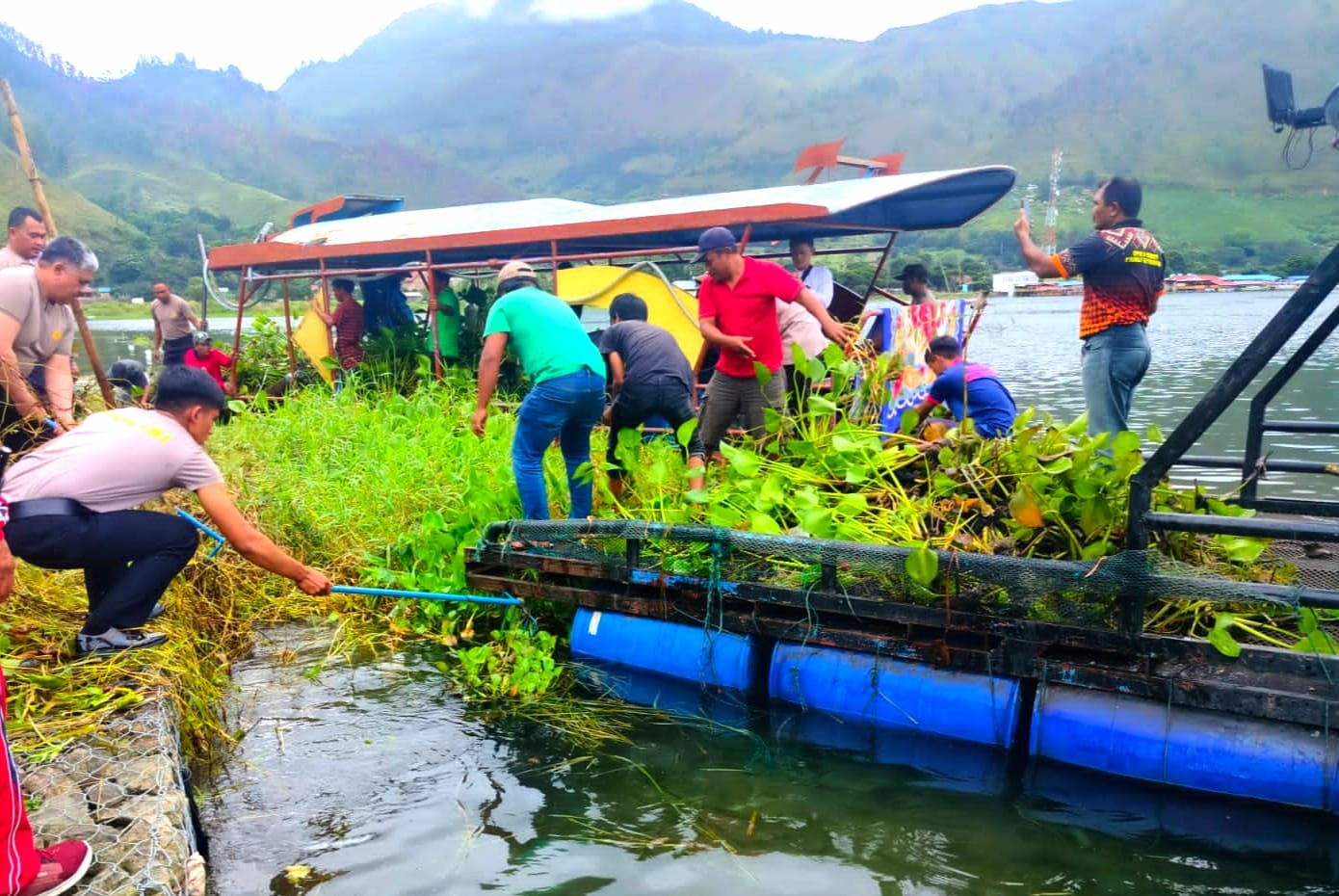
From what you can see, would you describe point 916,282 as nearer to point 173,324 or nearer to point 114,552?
point 114,552

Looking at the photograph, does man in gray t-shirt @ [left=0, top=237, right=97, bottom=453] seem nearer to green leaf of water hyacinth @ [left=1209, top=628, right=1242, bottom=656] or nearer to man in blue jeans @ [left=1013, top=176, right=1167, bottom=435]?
man in blue jeans @ [left=1013, top=176, right=1167, bottom=435]

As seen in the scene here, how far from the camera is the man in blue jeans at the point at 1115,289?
521 cm

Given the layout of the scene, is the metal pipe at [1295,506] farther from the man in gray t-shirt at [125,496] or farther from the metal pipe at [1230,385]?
the man in gray t-shirt at [125,496]

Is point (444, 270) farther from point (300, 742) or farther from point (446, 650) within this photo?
point (300, 742)

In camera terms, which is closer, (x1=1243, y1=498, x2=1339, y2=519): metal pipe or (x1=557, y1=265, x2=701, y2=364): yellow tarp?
(x1=1243, y1=498, x2=1339, y2=519): metal pipe

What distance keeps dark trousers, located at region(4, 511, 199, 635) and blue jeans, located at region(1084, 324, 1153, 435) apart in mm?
4720

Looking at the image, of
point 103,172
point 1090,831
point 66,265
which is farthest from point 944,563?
point 103,172

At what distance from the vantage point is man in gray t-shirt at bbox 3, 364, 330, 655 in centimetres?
358

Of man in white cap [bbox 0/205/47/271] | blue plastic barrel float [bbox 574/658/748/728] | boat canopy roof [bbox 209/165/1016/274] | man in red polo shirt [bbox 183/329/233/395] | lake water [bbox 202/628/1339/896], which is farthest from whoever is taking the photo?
man in red polo shirt [bbox 183/329/233/395]

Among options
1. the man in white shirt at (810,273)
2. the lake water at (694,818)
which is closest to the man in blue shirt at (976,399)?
the lake water at (694,818)

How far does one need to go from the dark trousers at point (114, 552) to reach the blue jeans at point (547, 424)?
1.99 metres

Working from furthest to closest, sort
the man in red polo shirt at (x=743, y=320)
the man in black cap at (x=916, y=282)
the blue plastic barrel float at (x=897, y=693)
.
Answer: the man in black cap at (x=916, y=282) → the man in red polo shirt at (x=743, y=320) → the blue plastic barrel float at (x=897, y=693)

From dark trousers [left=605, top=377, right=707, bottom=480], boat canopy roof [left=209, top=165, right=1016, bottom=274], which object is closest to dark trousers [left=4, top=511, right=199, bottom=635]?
dark trousers [left=605, top=377, right=707, bottom=480]

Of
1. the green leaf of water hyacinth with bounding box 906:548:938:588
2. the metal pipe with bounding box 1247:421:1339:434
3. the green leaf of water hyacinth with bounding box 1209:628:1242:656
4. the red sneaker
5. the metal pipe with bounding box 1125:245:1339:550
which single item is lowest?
the red sneaker
